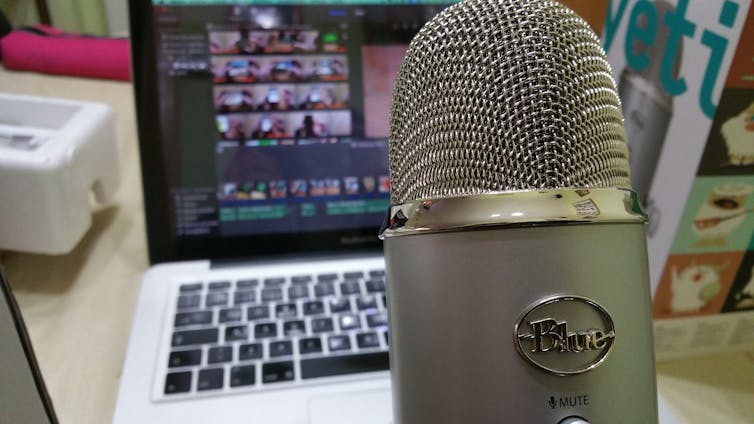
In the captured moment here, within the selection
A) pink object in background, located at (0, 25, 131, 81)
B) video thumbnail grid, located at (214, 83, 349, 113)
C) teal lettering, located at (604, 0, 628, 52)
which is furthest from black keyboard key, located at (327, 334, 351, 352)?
pink object in background, located at (0, 25, 131, 81)

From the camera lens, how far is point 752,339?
540 millimetres

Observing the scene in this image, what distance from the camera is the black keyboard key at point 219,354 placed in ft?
1.65

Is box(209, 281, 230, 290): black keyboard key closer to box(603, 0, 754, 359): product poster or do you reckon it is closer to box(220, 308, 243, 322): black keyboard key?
box(220, 308, 243, 322): black keyboard key

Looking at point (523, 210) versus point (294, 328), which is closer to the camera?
point (523, 210)

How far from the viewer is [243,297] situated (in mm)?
574

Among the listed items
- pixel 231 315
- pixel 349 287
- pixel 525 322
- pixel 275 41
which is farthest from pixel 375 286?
pixel 525 322

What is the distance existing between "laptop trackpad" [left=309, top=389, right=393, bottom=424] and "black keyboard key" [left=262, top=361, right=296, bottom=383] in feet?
0.10

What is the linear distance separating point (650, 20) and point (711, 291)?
0.22m

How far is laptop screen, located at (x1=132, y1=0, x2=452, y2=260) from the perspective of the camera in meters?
0.57

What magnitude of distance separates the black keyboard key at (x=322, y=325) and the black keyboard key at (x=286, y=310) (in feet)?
0.07

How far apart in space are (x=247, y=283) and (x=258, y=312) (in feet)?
0.16

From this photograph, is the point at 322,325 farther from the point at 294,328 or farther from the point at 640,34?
the point at 640,34

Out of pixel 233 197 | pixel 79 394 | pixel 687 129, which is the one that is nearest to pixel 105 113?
pixel 233 197

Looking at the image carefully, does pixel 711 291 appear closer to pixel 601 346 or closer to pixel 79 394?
pixel 601 346
